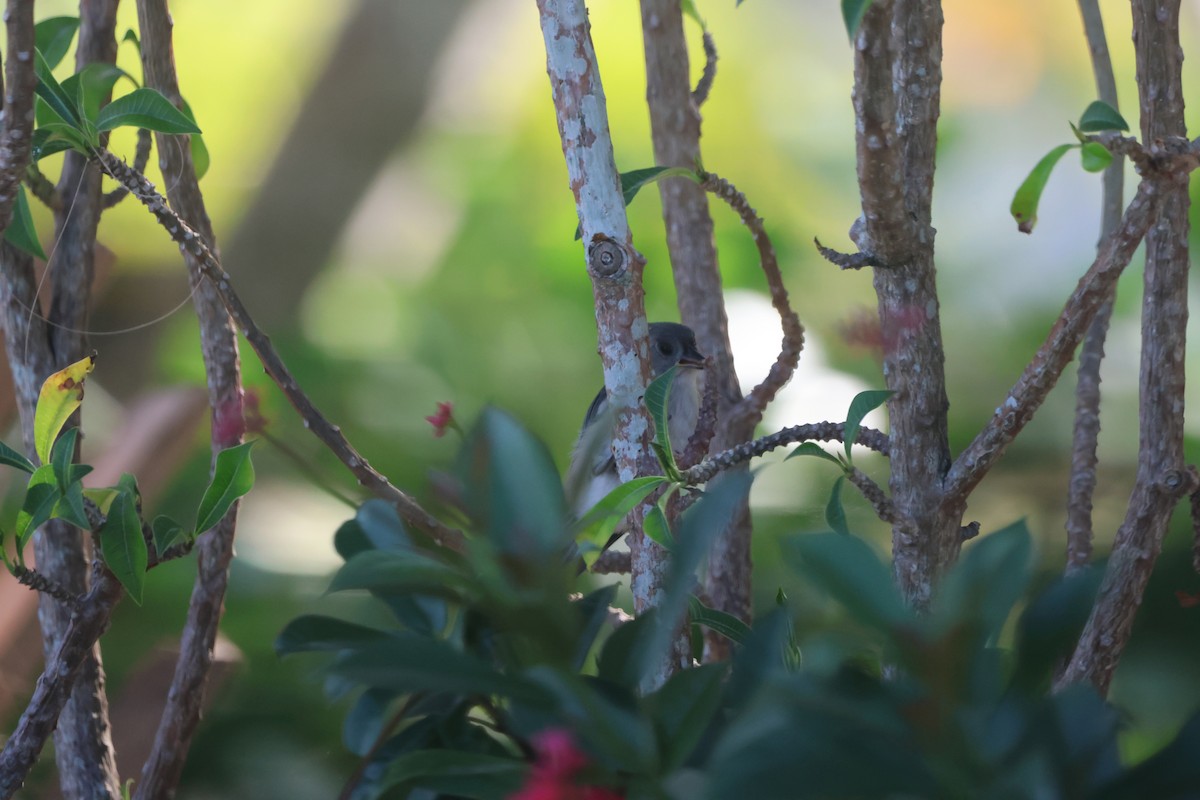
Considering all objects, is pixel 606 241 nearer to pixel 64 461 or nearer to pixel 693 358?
pixel 64 461

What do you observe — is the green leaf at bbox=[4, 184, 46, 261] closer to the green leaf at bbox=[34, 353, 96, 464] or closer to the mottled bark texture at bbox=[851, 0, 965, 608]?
the green leaf at bbox=[34, 353, 96, 464]

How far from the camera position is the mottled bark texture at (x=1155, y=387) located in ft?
2.32

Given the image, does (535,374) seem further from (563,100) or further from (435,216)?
(563,100)

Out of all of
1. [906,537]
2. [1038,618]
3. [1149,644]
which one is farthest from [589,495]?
[1038,618]

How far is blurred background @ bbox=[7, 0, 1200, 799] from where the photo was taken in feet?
5.31

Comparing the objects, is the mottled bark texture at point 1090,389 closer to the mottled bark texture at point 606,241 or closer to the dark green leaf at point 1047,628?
the mottled bark texture at point 606,241

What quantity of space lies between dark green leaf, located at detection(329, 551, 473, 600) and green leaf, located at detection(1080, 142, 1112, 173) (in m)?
0.43

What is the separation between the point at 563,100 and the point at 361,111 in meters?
1.45

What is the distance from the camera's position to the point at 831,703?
0.90 feet

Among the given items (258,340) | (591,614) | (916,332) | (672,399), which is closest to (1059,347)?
(916,332)

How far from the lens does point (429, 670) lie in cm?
32

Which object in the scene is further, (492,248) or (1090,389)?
(492,248)

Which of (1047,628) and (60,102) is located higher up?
(60,102)

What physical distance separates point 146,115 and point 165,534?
26 cm
